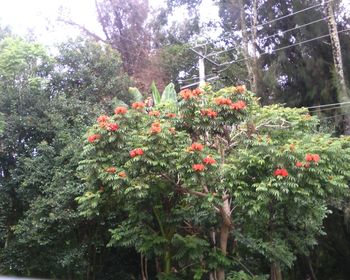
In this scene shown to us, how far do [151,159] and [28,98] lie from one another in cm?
612

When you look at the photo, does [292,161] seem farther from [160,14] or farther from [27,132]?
[160,14]

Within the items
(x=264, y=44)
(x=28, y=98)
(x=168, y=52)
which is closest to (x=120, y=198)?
(x=28, y=98)

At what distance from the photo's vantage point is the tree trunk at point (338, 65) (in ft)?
34.6

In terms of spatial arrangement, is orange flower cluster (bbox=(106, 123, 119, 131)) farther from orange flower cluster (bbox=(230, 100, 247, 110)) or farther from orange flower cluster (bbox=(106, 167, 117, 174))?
orange flower cluster (bbox=(230, 100, 247, 110))

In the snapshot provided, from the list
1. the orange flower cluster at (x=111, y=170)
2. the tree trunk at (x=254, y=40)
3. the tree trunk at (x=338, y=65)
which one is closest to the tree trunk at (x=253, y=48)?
the tree trunk at (x=254, y=40)

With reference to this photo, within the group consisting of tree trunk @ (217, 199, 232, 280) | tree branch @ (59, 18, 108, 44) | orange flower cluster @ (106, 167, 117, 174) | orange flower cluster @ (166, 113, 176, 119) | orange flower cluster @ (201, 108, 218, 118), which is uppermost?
tree branch @ (59, 18, 108, 44)

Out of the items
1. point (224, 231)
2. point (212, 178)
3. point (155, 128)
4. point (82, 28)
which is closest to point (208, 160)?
point (212, 178)

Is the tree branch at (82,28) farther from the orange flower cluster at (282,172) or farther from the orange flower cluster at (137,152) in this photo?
the orange flower cluster at (282,172)

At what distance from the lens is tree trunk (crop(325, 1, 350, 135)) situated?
10.5 m

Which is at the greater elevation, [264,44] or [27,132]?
[264,44]

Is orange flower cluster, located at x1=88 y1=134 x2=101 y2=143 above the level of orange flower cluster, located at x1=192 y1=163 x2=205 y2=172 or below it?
above

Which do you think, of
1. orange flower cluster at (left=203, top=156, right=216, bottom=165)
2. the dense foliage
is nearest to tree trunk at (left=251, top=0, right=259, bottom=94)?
the dense foliage

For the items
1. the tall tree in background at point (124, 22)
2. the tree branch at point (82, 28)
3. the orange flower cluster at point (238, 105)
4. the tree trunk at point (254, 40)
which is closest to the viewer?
the orange flower cluster at point (238, 105)

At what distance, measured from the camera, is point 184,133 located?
721 centimetres
